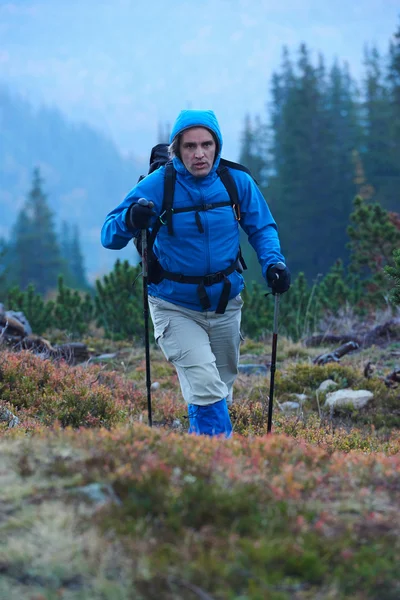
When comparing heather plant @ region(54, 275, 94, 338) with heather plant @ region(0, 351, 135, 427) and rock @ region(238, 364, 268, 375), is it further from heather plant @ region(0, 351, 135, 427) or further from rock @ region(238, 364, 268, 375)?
heather plant @ region(0, 351, 135, 427)

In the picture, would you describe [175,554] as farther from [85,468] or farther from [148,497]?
[85,468]

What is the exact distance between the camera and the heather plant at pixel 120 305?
13656mm

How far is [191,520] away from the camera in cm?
285

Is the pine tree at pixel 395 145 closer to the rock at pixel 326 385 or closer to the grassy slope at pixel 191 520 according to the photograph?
the rock at pixel 326 385

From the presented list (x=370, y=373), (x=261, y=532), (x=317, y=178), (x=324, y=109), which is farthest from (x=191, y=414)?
(x=324, y=109)

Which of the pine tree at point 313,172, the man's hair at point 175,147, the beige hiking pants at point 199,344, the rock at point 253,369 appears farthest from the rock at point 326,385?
the pine tree at point 313,172

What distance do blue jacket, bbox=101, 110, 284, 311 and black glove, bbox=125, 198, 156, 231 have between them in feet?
0.58

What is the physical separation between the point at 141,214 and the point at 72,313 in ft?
32.1

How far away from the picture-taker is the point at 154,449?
11.5 feet

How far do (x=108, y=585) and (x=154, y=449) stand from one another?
1.13 metres

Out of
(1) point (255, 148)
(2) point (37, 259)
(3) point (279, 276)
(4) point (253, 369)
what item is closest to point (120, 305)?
(4) point (253, 369)

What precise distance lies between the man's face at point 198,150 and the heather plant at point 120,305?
7883mm

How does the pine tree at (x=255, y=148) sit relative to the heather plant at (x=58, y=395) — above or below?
above

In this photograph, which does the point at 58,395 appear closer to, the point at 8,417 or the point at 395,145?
the point at 8,417
